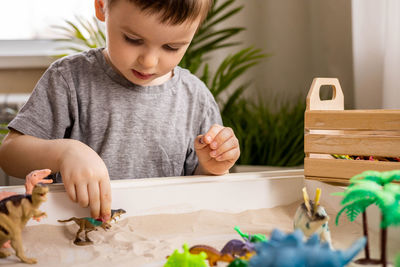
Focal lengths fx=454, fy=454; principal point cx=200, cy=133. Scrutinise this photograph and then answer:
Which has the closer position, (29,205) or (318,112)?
(29,205)

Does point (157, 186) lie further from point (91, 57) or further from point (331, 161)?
point (91, 57)

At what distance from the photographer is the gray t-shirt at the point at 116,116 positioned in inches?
36.4

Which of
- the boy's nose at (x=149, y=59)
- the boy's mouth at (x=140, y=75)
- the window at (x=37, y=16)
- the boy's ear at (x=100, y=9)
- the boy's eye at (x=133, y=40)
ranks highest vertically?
the window at (x=37, y=16)

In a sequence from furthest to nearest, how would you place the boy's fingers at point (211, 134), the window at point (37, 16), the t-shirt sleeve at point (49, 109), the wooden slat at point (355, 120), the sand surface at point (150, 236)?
the window at point (37, 16), the t-shirt sleeve at point (49, 109), the boy's fingers at point (211, 134), the wooden slat at point (355, 120), the sand surface at point (150, 236)

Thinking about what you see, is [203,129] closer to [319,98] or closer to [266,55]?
[319,98]

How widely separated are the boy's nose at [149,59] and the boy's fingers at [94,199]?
0.24 meters

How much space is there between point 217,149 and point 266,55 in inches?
45.7

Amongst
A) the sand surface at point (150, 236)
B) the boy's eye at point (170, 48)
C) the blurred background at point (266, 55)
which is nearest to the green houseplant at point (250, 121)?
the blurred background at point (266, 55)

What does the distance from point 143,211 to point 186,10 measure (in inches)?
13.0

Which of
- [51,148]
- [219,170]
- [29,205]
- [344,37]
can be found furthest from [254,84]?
[29,205]

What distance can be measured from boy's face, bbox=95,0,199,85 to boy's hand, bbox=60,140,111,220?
0.22 metres

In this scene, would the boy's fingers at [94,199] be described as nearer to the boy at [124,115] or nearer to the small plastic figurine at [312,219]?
the boy at [124,115]

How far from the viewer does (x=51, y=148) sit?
28.0 inches

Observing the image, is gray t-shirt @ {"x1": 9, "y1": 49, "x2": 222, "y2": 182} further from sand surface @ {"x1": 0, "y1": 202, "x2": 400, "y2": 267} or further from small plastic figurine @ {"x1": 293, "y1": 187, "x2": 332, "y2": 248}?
small plastic figurine @ {"x1": 293, "y1": 187, "x2": 332, "y2": 248}
